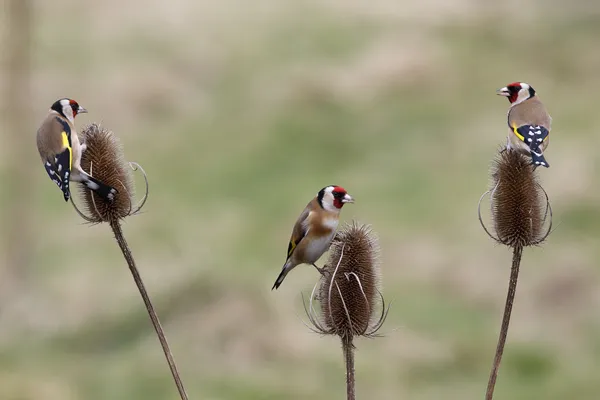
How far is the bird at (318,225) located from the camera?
772cm

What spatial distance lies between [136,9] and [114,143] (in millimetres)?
26828

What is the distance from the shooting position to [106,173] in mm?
6812

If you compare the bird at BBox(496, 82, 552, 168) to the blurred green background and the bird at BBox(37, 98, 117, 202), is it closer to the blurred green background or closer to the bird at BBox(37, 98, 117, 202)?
the bird at BBox(37, 98, 117, 202)

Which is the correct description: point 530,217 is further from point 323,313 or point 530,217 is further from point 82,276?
point 82,276

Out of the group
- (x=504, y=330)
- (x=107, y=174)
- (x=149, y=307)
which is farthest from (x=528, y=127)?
(x=149, y=307)

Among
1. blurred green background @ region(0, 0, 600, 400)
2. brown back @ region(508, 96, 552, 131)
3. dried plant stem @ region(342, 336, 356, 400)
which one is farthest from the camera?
blurred green background @ region(0, 0, 600, 400)

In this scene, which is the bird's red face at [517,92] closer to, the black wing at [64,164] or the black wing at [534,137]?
the black wing at [534,137]

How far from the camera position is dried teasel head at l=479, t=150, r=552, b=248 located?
6.48 meters

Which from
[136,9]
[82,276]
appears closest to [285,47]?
[136,9]

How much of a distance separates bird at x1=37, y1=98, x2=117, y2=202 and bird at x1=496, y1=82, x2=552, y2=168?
2961 mm

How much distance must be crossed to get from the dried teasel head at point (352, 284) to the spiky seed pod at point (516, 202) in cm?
90

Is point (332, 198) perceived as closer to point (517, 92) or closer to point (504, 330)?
point (517, 92)

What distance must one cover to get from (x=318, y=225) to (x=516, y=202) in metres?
1.85

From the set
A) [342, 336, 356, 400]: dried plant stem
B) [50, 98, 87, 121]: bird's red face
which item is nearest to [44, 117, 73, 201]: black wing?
[50, 98, 87, 121]: bird's red face
